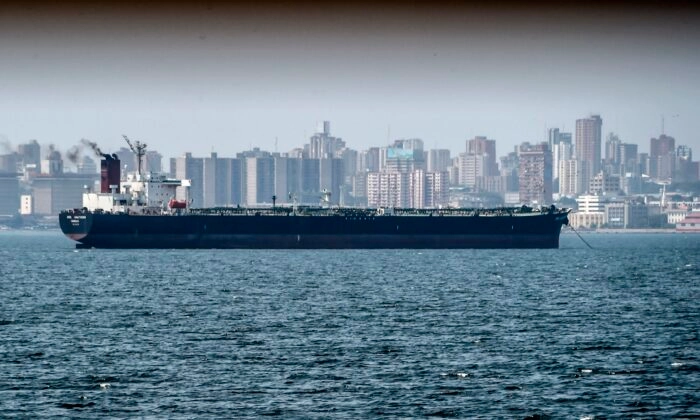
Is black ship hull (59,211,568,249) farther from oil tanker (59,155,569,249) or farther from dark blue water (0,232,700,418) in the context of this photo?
dark blue water (0,232,700,418)

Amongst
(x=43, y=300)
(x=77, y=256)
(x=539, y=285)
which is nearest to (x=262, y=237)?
(x=77, y=256)

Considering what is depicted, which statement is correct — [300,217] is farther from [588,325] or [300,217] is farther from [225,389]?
[225,389]

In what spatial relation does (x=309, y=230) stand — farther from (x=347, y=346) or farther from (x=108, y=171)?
(x=347, y=346)

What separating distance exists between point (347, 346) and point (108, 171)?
351 feet

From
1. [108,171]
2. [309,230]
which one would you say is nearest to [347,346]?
[309,230]

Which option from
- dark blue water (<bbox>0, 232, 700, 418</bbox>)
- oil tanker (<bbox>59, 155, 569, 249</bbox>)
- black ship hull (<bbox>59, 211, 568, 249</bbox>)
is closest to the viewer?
dark blue water (<bbox>0, 232, 700, 418</bbox>)

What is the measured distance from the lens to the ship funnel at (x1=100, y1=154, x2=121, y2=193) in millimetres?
153875

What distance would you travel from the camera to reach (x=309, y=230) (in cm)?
14150

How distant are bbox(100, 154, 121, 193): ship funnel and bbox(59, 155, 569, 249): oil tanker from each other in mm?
2273

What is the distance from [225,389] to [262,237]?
3868 inches

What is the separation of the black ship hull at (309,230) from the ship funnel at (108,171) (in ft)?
44.8

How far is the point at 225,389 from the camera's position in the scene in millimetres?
42062

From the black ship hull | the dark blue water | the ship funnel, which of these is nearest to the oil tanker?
the black ship hull

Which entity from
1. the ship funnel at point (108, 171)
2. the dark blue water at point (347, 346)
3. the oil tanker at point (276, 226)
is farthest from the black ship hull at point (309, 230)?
the dark blue water at point (347, 346)
